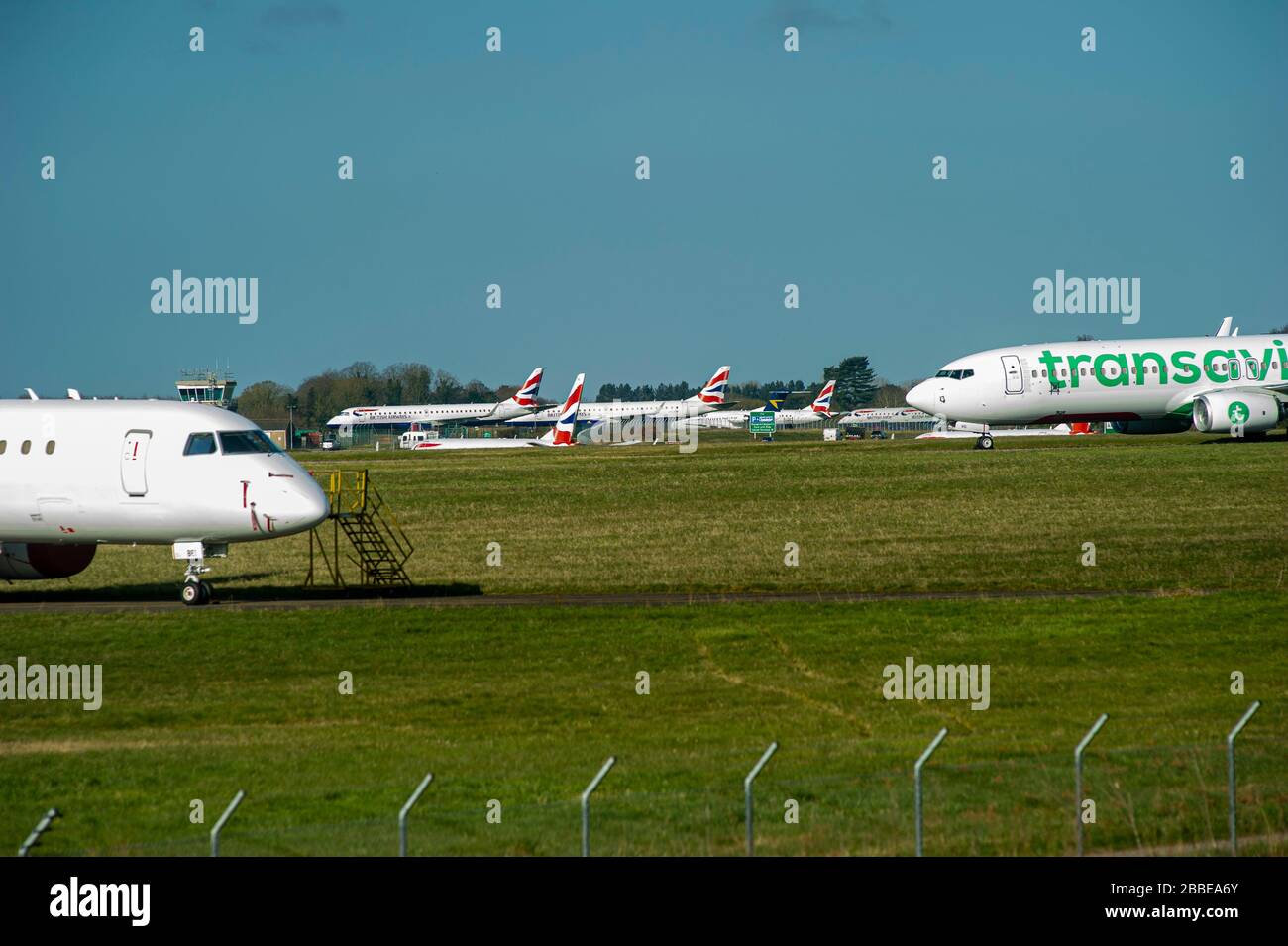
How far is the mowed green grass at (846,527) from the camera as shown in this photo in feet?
134

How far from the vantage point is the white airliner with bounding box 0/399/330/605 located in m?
34.2

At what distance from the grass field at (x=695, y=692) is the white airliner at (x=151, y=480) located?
2.25 meters

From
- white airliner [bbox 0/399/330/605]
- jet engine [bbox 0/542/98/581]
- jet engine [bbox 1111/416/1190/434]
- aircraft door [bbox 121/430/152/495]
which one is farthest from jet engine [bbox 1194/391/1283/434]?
aircraft door [bbox 121/430/152/495]

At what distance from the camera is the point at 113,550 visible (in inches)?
2099

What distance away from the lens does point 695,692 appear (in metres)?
26.2

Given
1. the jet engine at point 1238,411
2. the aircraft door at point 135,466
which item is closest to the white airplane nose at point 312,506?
the aircraft door at point 135,466

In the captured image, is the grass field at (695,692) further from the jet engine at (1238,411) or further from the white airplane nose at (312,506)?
the jet engine at (1238,411)

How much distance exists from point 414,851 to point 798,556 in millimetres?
32035

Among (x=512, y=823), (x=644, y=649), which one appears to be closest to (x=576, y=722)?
(x=644, y=649)

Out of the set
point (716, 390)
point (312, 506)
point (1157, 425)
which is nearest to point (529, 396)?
point (716, 390)

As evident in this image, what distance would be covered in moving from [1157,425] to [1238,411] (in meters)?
8.38

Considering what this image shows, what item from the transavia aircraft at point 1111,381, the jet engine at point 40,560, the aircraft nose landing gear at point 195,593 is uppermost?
the transavia aircraft at point 1111,381

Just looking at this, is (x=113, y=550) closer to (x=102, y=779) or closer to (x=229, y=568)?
(x=229, y=568)
